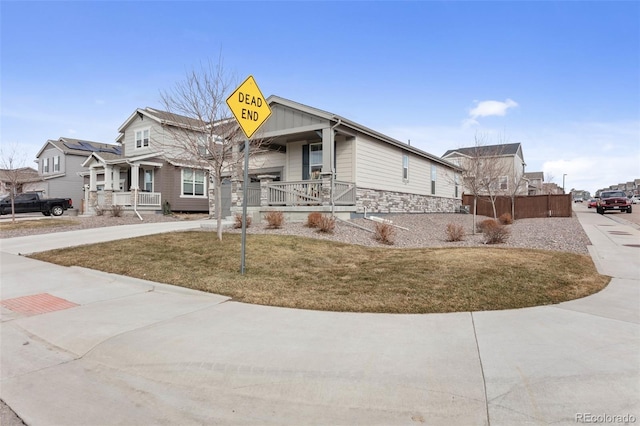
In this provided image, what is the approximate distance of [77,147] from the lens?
123 feet

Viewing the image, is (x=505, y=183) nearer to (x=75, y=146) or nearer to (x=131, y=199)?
(x=131, y=199)

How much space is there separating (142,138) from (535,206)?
2984 centimetres

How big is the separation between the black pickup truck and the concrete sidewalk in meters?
26.2

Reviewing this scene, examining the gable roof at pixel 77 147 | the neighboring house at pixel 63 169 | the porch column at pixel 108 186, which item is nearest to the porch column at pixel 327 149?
the porch column at pixel 108 186

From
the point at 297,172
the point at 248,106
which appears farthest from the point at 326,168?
the point at 248,106

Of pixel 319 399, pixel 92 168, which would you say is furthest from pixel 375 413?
pixel 92 168

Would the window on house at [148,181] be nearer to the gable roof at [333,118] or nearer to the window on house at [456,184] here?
the gable roof at [333,118]

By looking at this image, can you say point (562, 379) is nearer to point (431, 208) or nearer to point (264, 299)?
point (264, 299)

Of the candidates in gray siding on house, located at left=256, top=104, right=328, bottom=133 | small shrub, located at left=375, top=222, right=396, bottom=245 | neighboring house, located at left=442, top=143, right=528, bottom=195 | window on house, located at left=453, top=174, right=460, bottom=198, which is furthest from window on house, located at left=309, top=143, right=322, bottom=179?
window on house, located at left=453, top=174, right=460, bottom=198

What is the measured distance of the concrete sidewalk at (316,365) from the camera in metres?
2.91

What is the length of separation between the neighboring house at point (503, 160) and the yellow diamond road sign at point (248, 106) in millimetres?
16305

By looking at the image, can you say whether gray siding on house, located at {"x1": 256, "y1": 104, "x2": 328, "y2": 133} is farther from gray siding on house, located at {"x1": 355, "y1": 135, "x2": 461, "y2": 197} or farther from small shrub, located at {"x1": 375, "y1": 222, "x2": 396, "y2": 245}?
small shrub, located at {"x1": 375, "y1": 222, "x2": 396, "y2": 245}

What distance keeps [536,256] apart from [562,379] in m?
6.72

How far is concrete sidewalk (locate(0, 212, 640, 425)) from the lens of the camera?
2914 millimetres
